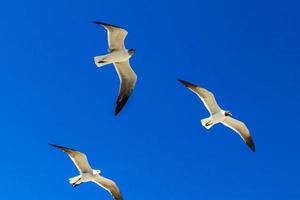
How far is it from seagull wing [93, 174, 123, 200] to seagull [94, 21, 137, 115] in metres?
2.60

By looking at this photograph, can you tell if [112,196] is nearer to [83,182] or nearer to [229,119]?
[83,182]

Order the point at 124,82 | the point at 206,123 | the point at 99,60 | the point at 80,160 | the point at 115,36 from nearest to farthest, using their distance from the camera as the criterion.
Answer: the point at 99,60 < the point at 115,36 < the point at 80,160 < the point at 206,123 < the point at 124,82

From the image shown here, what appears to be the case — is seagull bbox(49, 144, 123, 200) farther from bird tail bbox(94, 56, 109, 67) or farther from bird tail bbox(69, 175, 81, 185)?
bird tail bbox(94, 56, 109, 67)

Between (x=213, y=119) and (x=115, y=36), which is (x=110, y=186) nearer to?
(x=213, y=119)

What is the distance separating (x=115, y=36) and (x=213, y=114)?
15.4 ft

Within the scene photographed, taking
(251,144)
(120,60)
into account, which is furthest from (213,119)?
(120,60)

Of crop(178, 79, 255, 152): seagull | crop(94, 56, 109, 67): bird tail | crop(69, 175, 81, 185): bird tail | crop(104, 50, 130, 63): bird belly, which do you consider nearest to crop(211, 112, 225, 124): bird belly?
crop(178, 79, 255, 152): seagull

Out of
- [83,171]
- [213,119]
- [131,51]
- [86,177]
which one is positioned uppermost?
[131,51]

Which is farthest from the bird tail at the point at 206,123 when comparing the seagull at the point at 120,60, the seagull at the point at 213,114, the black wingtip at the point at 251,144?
the seagull at the point at 120,60

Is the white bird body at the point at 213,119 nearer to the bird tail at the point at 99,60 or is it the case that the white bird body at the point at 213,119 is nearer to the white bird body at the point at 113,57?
the white bird body at the point at 113,57

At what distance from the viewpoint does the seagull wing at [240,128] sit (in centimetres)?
2961

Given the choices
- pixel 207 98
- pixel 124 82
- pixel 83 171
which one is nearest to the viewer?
pixel 83 171

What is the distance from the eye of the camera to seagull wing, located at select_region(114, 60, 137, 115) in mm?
28422

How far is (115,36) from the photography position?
1059 inches
